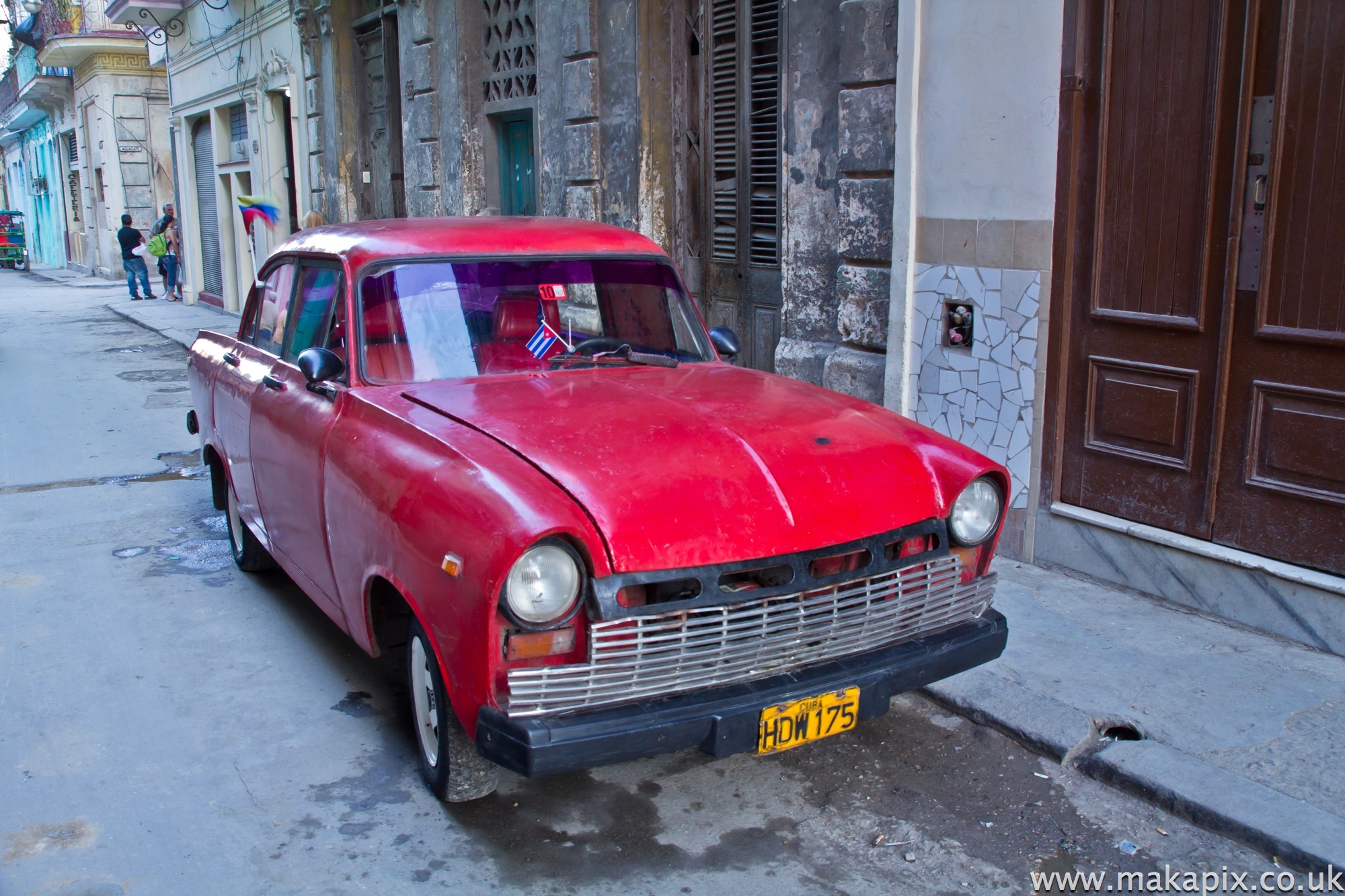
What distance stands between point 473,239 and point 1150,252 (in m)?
2.89

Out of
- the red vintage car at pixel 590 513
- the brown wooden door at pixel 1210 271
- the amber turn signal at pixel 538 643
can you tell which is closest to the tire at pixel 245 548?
the red vintage car at pixel 590 513

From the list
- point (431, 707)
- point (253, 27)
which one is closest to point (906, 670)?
point (431, 707)

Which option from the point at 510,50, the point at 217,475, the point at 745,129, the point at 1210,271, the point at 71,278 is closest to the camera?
the point at 1210,271

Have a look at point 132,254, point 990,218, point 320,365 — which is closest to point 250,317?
point 320,365

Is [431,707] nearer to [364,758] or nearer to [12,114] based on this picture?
[364,758]

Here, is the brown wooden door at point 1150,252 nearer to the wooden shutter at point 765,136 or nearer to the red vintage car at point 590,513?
the red vintage car at point 590,513

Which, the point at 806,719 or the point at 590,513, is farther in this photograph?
the point at 806,719

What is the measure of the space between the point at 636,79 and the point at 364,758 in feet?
20.8

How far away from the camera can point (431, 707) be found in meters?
3.39

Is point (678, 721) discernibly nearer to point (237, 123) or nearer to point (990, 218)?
point (990, 218)

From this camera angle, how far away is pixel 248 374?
5.00 metres

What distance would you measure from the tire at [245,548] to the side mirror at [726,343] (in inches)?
96.1

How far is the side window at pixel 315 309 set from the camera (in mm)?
4285

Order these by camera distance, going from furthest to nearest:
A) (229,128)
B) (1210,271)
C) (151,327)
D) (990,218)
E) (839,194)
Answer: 1. (229,128)
2. (151,327)
3. (839,194)
4. (990,218)
5. (1210,271)
